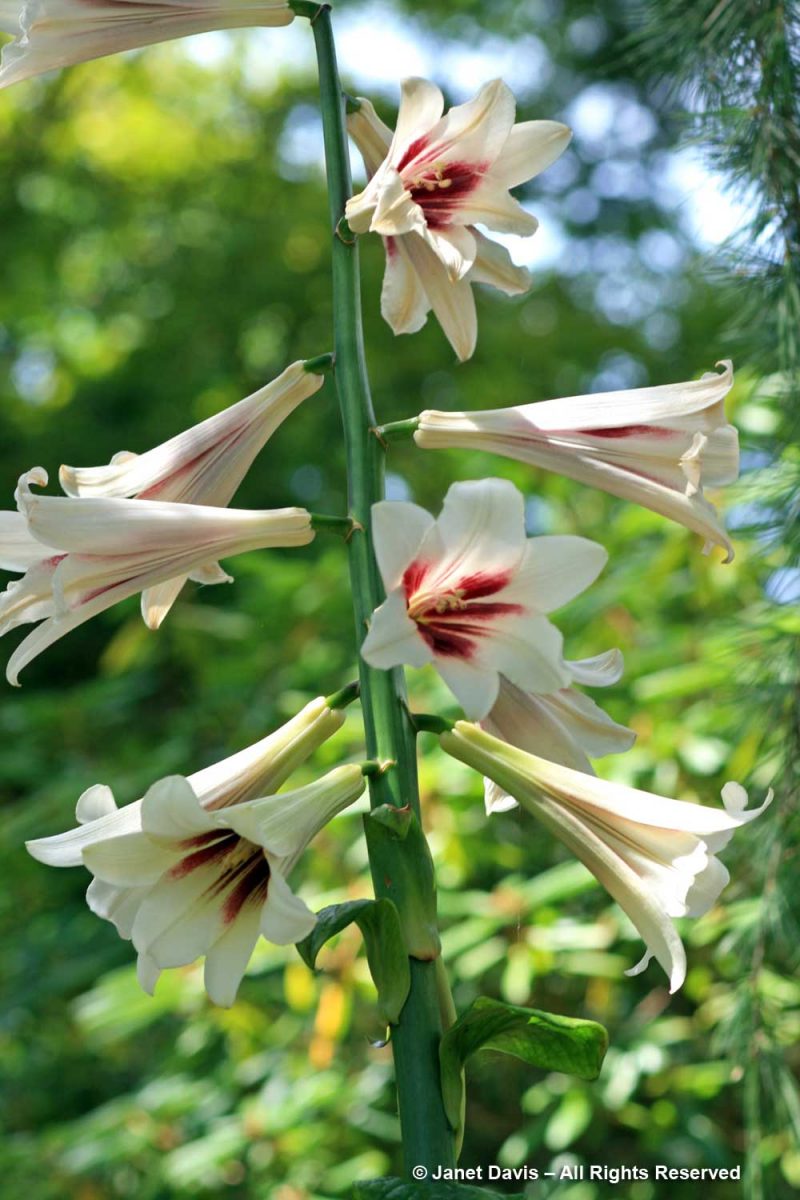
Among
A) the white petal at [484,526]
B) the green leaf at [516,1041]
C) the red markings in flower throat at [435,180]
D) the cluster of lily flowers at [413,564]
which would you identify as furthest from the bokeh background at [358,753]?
the red markings in flower throat at [435,180]

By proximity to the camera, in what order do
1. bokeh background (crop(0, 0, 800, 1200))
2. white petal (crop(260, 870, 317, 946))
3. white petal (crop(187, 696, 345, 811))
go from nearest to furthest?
white petal (crop(260, 870, 317, 946)) → white petal (crop(187, 696, 345, 811)) → bokeh background (crop(0, 0, 800, 1200))

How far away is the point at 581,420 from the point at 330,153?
202mm

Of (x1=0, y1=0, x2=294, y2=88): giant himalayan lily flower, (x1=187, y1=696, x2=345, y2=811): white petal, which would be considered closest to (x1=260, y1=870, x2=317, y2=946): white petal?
(x1=187, y1=696, x2=345, y2=811): white petal

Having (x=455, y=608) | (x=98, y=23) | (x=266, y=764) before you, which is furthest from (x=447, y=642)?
(x=98, y=23)

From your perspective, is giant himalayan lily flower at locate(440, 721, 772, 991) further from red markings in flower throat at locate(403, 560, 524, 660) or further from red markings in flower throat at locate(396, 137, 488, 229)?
red markings in flower throat at locate(396, 137, 488, 229)

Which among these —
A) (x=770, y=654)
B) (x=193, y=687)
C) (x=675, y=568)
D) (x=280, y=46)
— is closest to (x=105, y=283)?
(x=280, y=46)

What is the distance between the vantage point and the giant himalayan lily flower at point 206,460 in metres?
0.72

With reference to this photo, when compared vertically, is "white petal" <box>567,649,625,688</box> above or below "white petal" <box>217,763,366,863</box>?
above

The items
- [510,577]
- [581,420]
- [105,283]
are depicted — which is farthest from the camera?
[105,283]

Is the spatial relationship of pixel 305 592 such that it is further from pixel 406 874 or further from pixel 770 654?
pixel 406 874

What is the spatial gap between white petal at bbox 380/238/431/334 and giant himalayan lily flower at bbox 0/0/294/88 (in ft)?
0.51

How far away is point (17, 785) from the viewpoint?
272 centimetres

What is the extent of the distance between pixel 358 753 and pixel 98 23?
1109 millimetres

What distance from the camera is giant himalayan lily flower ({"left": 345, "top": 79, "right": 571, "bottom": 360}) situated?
65 centimetres
